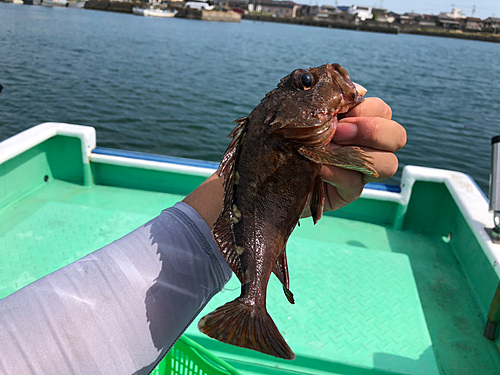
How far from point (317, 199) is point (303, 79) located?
1.71 feet

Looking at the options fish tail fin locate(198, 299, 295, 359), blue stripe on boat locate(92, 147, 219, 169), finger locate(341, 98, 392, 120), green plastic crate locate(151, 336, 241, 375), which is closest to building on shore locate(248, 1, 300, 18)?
blue stripe on boat locate(92, 147, 219, 169)

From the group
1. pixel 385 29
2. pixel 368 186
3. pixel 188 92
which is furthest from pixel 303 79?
pixel 385 29

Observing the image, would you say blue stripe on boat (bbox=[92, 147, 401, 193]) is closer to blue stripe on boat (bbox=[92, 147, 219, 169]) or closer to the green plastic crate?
blue stripe on boat (bbox=[92, 147, 219, 169])

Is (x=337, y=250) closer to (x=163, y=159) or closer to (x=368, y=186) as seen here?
(x=368, y=186)

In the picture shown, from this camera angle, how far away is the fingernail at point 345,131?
175 cm

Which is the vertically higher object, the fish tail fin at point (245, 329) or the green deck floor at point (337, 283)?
the fish tail fin at point (245, 329)

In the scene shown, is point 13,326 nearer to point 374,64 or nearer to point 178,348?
point 178,348

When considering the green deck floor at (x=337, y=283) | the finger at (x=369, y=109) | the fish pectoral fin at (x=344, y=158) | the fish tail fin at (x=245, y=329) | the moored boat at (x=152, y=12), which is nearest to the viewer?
the fish tail fin at (x=245, y=329)

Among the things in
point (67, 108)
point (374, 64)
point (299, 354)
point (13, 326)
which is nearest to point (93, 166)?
point (299, 354)

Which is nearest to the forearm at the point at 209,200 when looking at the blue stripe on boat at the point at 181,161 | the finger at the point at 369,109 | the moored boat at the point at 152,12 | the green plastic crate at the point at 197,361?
the finger at the point at 369,109

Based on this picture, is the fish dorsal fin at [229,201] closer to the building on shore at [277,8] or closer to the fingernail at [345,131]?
the fingernail at [345,131]

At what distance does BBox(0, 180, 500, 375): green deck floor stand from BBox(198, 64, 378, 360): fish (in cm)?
202

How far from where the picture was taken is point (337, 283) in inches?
170

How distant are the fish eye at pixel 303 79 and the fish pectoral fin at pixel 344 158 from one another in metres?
0.28
